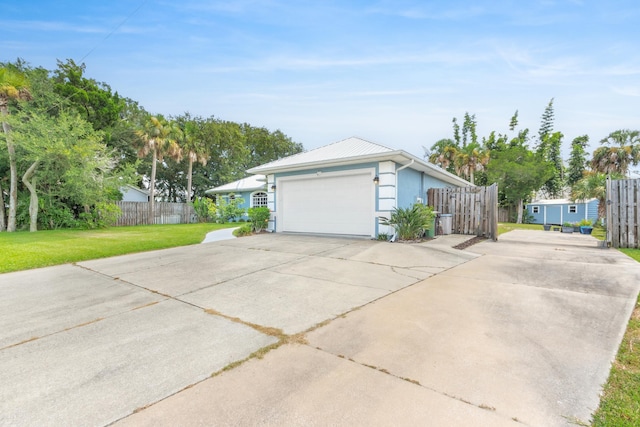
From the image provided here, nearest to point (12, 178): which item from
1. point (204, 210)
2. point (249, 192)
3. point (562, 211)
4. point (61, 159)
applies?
point (61, 159)

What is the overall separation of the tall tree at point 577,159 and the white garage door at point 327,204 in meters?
35.3

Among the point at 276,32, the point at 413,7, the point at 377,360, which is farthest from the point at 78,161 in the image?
the point at 377,360

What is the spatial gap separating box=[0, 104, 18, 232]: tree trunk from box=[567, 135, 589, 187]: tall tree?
4602 centimetres

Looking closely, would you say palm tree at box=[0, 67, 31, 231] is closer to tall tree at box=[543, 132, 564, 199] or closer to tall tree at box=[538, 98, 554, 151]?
tall tree at box=[543, 132, 564, 199]

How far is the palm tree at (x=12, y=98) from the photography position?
39.5ft

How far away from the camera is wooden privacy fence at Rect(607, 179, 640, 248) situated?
7.59 meters

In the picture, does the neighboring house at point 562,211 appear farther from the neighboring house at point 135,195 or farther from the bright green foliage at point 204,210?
the neighboring house at point 135,195

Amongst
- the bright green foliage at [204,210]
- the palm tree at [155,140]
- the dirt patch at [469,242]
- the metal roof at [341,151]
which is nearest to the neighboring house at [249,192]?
the bright green foliage at [204,210]

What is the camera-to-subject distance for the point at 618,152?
22.0 metres

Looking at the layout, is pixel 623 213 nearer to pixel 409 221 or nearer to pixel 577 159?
pixel 409 221

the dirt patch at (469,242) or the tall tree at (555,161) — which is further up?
the tall tree at (555,161)

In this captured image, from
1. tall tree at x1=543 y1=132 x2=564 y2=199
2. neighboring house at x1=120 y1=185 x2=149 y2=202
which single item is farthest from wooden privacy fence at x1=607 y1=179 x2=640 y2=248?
tall tree at x1=543 y1=132 x2=564 y2=199

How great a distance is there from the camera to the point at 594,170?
23859mm

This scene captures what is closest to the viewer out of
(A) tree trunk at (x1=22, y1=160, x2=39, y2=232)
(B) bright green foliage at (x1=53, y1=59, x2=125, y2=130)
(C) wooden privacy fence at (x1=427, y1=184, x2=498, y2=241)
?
(C) wooden privacy fence at (x1=427, y1=184, x2=498, y2=241)
